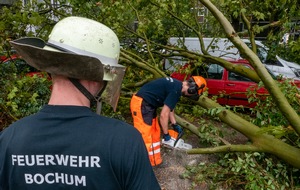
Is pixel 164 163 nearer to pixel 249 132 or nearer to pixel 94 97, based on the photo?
pixel 249 132

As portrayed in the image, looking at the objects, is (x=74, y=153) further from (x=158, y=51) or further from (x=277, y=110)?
(x=158, y=51)

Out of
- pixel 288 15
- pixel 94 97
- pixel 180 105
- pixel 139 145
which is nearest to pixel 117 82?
pixel 94 97

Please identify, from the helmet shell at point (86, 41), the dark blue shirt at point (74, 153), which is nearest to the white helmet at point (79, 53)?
the helmet shell at point (86, 41)

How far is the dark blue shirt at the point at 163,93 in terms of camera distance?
423 centimetres

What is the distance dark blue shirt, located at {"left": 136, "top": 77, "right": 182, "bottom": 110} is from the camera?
4.23 m

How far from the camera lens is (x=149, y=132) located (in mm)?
4281

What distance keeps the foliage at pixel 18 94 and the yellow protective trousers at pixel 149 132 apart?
138 cm

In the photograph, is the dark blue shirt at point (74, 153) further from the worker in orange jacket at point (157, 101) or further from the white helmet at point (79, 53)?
the worker in orange jacket at point (157, 101)

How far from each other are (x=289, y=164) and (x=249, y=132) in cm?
55

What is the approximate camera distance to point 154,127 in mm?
4496

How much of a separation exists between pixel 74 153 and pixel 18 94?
3.78 metres

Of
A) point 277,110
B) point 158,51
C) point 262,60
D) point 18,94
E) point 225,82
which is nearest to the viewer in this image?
point 277,110

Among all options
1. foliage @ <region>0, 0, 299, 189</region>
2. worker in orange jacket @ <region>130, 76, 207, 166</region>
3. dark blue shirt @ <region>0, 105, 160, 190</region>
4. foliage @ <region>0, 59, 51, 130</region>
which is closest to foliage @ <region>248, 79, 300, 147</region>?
foliage @ <region>0, 0, 299, 189</region>

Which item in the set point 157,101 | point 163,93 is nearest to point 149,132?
point 157,101
